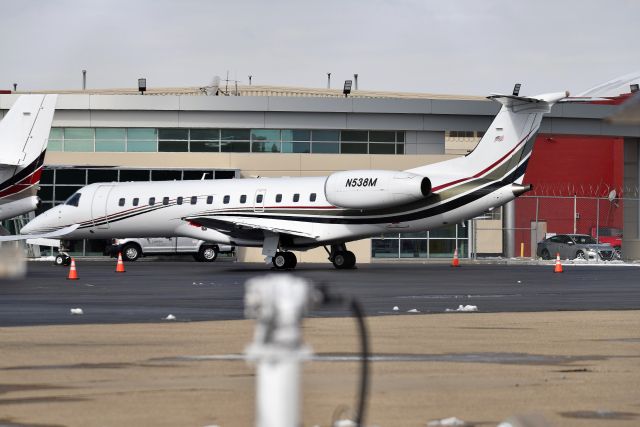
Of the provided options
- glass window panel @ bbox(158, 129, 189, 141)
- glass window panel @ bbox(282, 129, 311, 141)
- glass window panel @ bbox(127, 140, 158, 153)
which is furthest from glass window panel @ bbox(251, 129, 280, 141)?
glass window panel @ bbox(127, 140, 158, 153)

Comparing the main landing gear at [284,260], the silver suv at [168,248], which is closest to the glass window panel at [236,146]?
the silver suv at [168,248]

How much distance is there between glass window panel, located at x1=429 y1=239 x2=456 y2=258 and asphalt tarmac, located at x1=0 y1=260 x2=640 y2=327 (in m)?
19.3

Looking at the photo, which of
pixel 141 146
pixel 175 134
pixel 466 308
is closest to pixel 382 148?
pixel 175 134

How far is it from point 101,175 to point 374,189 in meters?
24.8

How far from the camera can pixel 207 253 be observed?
57188 mm

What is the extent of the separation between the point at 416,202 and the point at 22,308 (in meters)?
21.9

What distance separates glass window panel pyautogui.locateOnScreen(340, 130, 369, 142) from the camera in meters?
68.1

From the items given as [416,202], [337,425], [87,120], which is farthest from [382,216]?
[337,425]

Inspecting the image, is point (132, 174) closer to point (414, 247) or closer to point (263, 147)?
point (263, 147)

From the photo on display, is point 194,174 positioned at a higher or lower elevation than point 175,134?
lower

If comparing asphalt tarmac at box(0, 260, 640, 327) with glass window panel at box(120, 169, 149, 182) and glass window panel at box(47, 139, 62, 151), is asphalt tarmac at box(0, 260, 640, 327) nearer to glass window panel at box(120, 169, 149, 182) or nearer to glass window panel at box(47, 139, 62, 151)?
glass window panel at box(120, 169, 149, 182)

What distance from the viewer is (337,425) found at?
623cm

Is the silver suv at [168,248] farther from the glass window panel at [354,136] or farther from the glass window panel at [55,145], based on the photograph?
the glass window panel at [354,136]

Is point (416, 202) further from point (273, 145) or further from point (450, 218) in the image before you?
point (273, 145)
